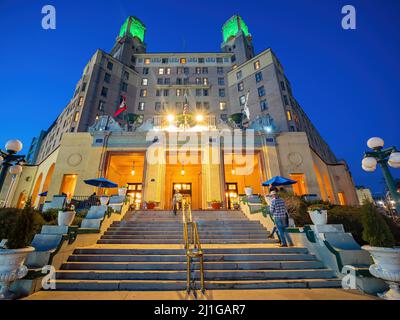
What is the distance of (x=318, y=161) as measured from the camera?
23484 mm

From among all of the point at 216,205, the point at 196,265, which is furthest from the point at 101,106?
the point at 196,265

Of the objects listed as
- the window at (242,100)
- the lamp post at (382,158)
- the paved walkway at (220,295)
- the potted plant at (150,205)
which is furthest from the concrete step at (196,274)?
the window at (242,100)

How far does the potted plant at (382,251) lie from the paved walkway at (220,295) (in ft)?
1.60

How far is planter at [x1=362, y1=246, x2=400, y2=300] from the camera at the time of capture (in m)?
3.82

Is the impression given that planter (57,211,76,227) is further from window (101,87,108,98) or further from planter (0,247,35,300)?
window (101,87,108,98)

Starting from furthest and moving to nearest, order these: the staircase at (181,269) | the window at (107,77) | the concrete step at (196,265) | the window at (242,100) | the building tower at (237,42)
→ the building tower at (237,42)
the window at (242,100)
the window at (107,77)
the concrete step at (196,265)
the staircase at (181,269)

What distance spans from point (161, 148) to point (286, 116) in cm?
2035

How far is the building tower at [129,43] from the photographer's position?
40.6m

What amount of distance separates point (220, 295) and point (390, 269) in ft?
11.7

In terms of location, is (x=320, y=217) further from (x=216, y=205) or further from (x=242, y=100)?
(x=242, y=100)

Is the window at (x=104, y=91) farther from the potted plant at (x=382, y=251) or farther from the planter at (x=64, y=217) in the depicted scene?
the potted plant at (x=382, y=251)

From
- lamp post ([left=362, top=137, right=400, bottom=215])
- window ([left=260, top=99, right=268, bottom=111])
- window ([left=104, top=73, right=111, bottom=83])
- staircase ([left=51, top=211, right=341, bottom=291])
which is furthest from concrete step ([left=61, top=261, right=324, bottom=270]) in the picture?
window ([left=104, top=73, right=111, bottom=83])

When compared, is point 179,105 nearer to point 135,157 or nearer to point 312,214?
point 135,157

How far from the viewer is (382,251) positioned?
3959 millimetres
